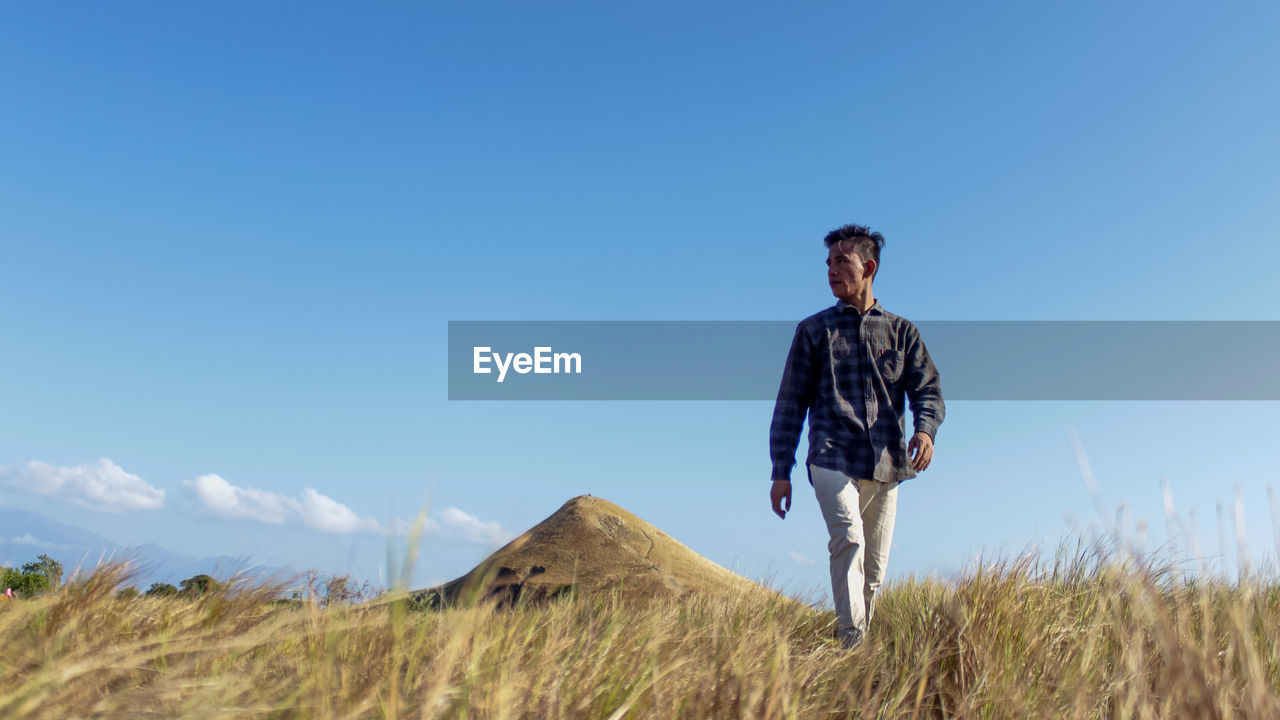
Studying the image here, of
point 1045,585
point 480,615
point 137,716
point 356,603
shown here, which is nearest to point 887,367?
point 1045,585

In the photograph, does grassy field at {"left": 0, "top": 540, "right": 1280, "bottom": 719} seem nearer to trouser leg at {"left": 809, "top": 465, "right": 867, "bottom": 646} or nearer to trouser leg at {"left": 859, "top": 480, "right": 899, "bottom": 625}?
trouser leg at {"left": 809, "top": 465, "right": 867, "bottom": 646}

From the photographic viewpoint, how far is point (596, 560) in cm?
933

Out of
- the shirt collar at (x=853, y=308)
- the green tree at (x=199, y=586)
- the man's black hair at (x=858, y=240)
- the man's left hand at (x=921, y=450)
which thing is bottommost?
the green tree at (x=199, y=586)

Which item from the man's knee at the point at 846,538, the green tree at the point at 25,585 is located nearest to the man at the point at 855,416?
the man's knee at the point at 846,538

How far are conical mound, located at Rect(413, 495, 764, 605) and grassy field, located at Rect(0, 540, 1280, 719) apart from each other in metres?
4.82

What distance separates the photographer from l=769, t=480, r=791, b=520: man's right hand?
4.16 metres

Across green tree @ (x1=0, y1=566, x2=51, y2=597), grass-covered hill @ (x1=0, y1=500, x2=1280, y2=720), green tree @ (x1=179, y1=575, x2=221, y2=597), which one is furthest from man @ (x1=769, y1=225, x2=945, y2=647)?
green tree @ (x1=0, y1=566, x2=51, y2=597)

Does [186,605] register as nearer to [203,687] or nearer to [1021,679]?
[203,687]

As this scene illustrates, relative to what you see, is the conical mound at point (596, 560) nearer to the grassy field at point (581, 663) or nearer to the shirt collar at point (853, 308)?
the shirt collar at point (853, 308)

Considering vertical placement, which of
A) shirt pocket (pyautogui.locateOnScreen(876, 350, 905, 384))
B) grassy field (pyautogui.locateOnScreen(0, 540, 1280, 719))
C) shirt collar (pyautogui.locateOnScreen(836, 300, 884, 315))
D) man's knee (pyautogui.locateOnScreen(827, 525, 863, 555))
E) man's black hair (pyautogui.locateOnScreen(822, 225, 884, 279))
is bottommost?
grassy field (pyautogui.locateOnScreen(0, 540, 1280, 719))

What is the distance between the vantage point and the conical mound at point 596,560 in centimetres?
867

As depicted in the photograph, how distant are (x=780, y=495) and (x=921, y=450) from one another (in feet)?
2.53

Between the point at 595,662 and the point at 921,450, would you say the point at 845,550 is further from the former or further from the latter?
the point at 595,662

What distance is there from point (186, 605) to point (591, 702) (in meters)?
1.73
